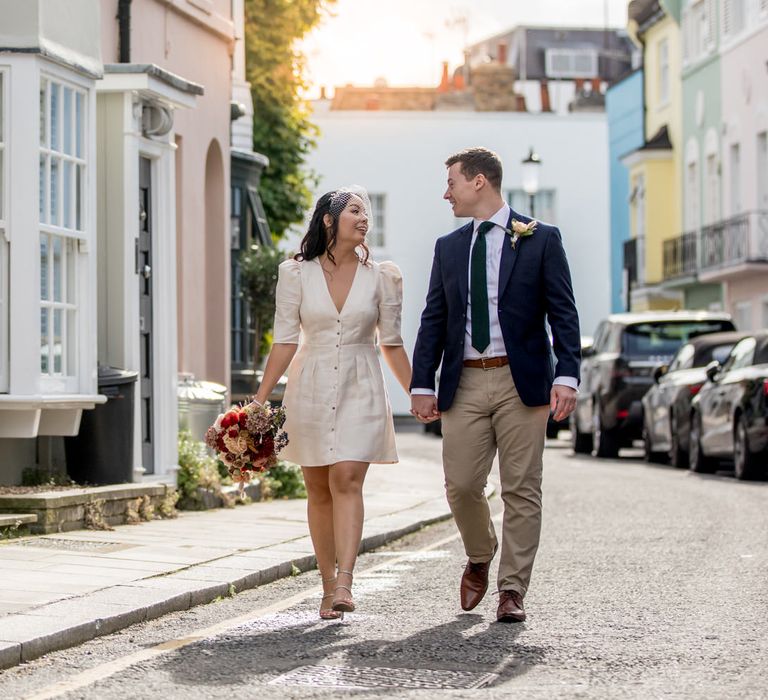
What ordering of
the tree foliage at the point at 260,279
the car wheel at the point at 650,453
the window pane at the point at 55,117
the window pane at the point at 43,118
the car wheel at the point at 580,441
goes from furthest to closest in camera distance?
the car wheel at the point at 580,441 → the car wheel at the point at 650,453 → the tree foliage at the point at 260,279 → the window pane at the point at 55,117 → the window pane at the point at 43,118

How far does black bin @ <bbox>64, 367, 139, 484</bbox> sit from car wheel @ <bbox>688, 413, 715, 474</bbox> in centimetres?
978

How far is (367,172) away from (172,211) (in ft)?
147

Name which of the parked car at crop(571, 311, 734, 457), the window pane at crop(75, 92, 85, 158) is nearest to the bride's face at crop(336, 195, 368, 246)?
the window pane at crop(75, 92, 85, 158)

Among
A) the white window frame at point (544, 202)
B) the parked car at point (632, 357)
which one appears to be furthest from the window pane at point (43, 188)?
the white window frame at point (544, 202)

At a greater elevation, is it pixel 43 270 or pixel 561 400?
pixel 43 270

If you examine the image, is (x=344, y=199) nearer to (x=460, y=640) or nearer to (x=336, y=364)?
(x=336, y=364)

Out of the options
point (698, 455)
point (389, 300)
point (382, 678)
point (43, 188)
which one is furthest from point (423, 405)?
point (698, 455)

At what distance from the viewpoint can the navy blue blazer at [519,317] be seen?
8.65 m

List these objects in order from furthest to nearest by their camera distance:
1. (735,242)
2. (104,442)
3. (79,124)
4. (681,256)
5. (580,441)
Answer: (681,256) → (735,242) → (580,441) → (104,442) → (79,124)

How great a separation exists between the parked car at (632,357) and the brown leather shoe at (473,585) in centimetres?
1697

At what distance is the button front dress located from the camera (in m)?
8.84

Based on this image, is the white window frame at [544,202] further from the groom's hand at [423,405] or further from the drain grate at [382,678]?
the drain grate at [382,678]

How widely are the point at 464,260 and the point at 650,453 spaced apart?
1687cm

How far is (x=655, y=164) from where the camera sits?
159 feet
